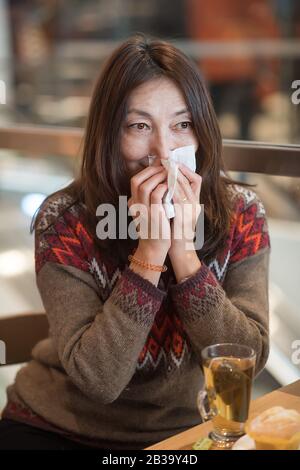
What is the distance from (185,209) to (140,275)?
16cm

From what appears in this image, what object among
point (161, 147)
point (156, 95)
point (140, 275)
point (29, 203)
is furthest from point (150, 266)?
point (29, 203)

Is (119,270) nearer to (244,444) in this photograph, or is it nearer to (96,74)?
(244,444)

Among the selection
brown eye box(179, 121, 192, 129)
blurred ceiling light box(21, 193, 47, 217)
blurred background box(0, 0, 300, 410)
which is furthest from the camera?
blurred ceiling light box(21, 193, 47, 217)

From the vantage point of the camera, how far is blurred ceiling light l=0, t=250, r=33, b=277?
3062 millimetres

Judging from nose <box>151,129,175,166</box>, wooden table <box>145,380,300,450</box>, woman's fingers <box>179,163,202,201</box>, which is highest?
nose <box>151,129,175,166</box>

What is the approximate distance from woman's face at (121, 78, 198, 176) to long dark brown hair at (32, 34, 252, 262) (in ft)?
0.04

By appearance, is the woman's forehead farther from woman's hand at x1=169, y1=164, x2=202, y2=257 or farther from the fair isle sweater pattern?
the fair isle sweater pattern

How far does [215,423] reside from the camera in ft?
3.37

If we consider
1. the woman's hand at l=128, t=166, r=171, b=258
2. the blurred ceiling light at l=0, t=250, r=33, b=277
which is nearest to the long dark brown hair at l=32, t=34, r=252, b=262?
the woman's hand at l=128, t=166, r=171, b=258

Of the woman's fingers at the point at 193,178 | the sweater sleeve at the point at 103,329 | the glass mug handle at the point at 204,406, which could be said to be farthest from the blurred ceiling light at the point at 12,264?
the glass mug handle at the point at 204,406

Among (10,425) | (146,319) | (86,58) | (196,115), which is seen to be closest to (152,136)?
(196,115)

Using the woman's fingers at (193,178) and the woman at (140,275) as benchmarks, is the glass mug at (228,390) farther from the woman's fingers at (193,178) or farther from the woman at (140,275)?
the woman's fingers at (193,178)

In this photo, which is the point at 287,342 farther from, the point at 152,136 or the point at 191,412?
the point at 152,136

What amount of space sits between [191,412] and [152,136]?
586 millimetres
